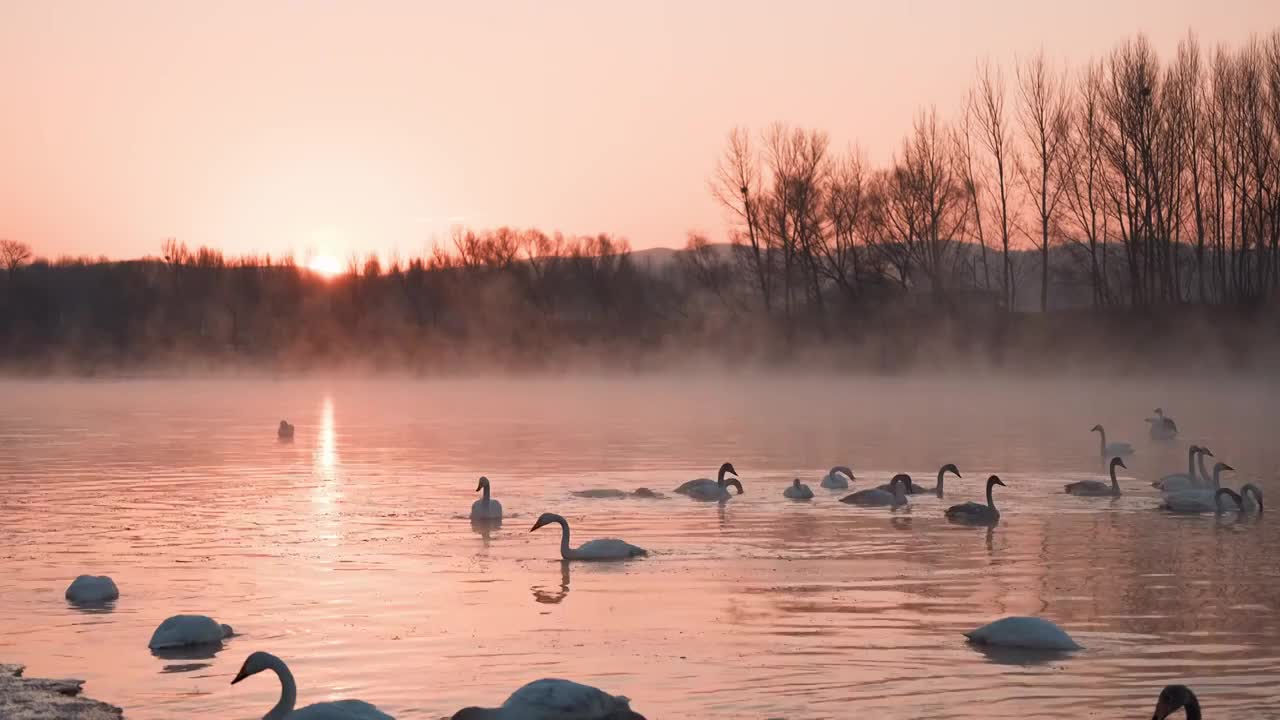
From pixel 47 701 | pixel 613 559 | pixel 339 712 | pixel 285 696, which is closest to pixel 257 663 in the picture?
pixel 285 696

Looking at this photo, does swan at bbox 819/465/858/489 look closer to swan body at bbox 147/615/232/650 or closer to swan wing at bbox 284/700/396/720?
swan body at bbox 147/615/232/650

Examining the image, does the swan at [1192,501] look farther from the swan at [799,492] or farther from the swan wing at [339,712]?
the swan wing at [339,712]

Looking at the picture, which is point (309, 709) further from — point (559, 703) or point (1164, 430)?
point (1164, 430)

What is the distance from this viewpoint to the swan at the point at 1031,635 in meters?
12.1

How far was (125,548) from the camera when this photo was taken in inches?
710

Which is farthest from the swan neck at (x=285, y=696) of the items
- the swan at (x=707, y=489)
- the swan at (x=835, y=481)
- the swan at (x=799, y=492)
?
the swan at (x=835, y=481)

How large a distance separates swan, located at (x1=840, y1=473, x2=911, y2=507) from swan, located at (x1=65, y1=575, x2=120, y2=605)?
1134cm

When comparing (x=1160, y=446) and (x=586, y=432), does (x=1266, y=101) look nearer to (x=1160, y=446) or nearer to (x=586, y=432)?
(x=1160, y=446)

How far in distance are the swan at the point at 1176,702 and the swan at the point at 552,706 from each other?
3143 millimetres

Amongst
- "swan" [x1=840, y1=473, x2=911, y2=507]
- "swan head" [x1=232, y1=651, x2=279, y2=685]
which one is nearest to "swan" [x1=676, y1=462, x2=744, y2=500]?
"swan" [x1=840, y1=473, x2=911, y2=507]

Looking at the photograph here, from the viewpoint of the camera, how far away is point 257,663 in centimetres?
1020

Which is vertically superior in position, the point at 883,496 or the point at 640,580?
the point at 883,496

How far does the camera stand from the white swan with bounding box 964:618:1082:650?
12.1 meters

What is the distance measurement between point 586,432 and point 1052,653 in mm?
27930
